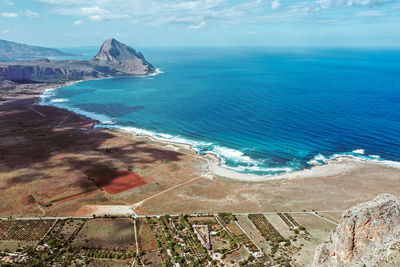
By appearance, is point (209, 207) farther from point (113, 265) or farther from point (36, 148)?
point (36, 148)

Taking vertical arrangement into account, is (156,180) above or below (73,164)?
below

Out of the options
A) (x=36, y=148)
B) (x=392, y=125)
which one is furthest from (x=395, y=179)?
(x=36, y=148)

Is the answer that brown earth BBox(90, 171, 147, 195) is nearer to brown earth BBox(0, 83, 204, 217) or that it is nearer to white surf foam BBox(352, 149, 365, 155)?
brown earth BBox(0, 83, 204, 217)

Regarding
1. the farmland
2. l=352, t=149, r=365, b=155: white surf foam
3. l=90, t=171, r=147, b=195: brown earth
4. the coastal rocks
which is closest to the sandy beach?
l=90, t=171, r=147, b=195: brown earth

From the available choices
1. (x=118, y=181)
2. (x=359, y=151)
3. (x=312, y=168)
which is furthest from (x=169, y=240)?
(x=359, y=151)

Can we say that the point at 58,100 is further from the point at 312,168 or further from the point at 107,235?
the point at 312,168

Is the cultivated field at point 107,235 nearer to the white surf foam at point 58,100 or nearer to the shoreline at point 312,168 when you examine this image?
the shoreline at point 312,168
